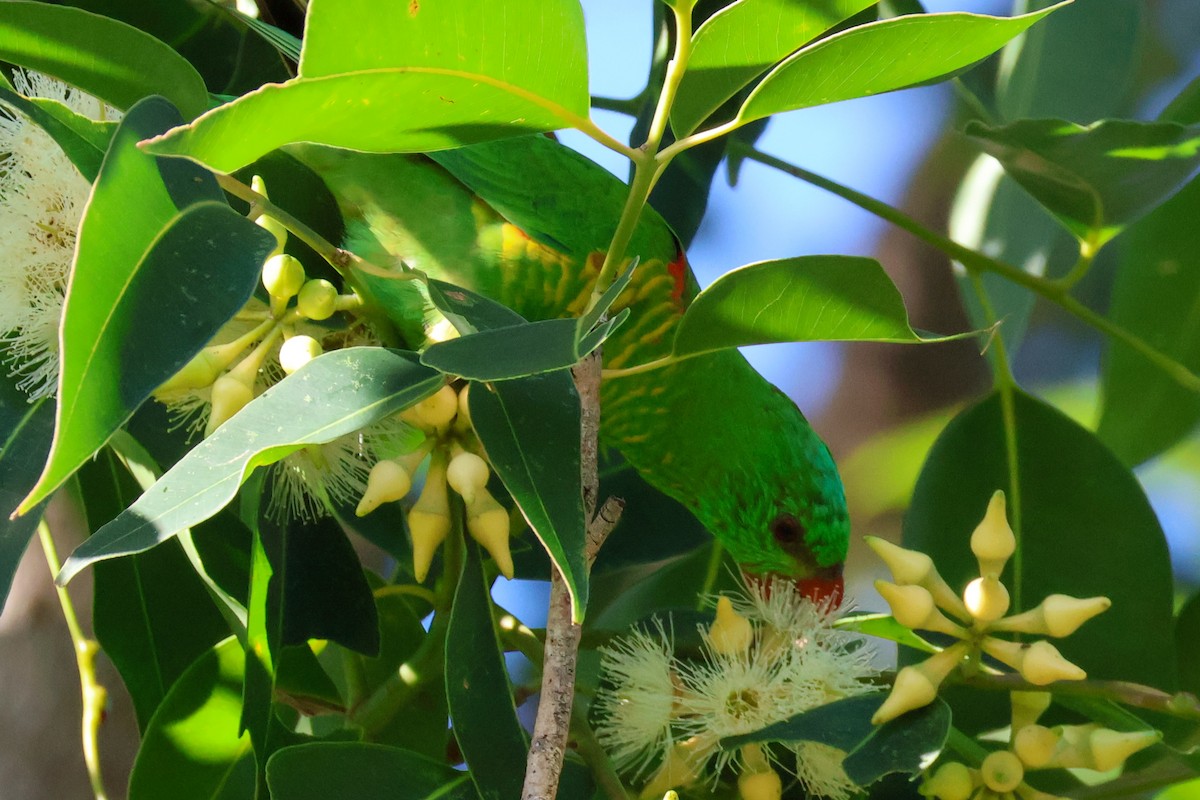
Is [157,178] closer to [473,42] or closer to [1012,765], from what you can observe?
[473,42]

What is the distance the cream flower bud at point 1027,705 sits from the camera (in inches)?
36.9

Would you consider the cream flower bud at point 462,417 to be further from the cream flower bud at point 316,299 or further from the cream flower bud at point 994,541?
the cream flower bud at point 994,541

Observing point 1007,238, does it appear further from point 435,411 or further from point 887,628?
point 435,411

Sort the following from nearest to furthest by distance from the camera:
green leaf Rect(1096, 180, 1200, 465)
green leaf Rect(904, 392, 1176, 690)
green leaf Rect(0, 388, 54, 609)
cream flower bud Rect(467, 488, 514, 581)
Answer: green leaf Rect(0, 388, 54, 609), cream flower bud Rect(467, 488, 514, 581), green leaf Rect(904, 392, 1176, 690), green leaf Rect(1096, 180, 1200, 465)

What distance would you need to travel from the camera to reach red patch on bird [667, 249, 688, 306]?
1344 millimetres

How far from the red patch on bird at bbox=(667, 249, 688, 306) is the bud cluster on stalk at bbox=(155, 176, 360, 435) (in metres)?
0.52

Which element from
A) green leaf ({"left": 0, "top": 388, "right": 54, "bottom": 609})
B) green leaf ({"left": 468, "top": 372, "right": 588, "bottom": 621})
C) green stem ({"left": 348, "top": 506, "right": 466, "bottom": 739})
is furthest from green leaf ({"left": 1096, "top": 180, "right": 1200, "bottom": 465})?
green leaf ({"left": 0, "top": 388, "right": 54, "bottom": 609})

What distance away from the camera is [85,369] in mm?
611

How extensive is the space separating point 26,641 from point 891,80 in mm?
1280

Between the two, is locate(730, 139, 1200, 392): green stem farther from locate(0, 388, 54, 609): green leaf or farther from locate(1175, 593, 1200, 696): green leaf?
locate(0, 388, 54, 609): green leaf

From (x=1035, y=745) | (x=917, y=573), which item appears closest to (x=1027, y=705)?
(x=1035, y=745)

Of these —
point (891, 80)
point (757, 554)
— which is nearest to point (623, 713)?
point (757, 554)

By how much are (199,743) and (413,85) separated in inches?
25.8

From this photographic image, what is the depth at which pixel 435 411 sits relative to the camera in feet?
2.95
